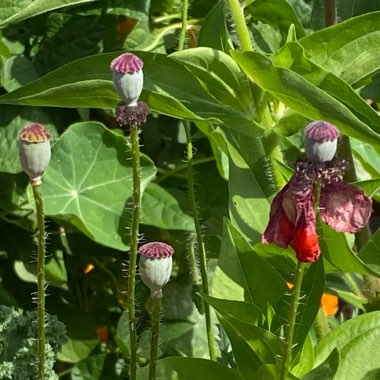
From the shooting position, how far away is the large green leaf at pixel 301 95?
0.90 meters

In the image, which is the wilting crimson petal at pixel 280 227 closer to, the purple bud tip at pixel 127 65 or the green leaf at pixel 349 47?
the purple bud tip at pixel 127 65

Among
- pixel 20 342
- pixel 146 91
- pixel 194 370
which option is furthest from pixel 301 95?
pixel 20 342

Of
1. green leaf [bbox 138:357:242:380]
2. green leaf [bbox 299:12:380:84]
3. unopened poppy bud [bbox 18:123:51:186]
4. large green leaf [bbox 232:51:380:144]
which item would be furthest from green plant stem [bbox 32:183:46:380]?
green leaf [bbox 299:12:380:84]

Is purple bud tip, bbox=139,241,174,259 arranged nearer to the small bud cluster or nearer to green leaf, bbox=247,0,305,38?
the small bud cluster

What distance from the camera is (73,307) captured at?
148 centimetres

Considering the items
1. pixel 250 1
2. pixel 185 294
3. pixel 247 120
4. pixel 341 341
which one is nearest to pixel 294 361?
pixel 341 341

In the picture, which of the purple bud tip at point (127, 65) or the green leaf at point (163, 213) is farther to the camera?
the green leaf at point (163, 213)

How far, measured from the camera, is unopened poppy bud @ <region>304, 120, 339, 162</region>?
701 mm


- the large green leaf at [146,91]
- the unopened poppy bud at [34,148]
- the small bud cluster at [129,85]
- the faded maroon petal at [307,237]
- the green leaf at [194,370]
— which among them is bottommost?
the green leaf at [194,370]

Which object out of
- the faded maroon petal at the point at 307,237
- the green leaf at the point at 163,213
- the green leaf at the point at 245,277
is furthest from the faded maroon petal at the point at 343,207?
the green leaf at the point at 163,213

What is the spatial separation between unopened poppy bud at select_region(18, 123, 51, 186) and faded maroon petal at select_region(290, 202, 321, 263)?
19cm

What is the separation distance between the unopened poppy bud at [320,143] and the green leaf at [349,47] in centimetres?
34

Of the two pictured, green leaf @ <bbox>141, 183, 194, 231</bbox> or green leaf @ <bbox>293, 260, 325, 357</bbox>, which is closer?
green leaf @ <bbox>293, 260, 325, 357</bbox>

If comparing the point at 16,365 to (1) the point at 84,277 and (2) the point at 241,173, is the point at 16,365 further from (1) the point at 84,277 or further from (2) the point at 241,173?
(1) the point at 84,277
